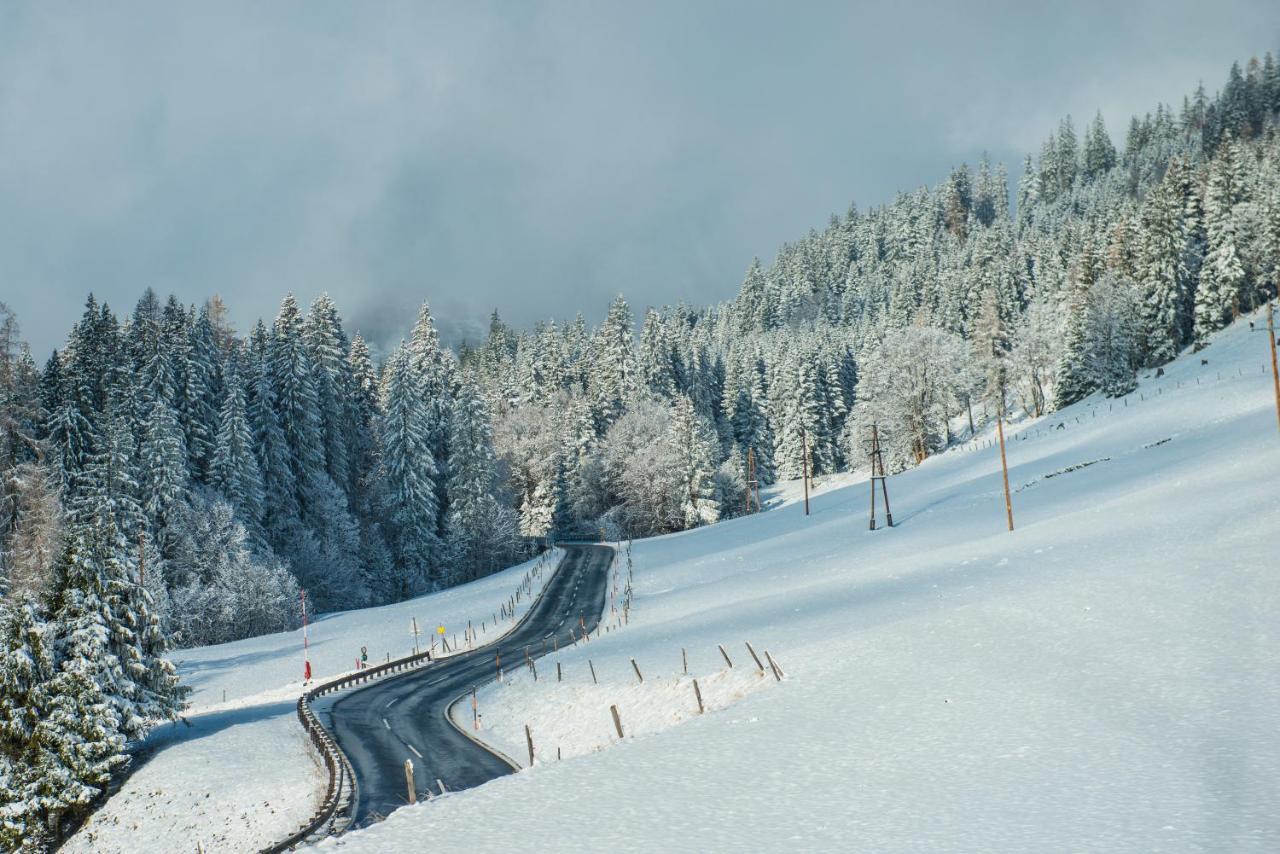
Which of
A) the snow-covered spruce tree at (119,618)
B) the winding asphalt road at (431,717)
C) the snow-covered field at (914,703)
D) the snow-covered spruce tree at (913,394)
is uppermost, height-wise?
the snow-covered spruce tree at (913,394)

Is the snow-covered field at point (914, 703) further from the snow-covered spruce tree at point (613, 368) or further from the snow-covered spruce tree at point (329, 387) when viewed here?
the snow-covered spruce tree at point (613, 368)

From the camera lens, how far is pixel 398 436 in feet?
264

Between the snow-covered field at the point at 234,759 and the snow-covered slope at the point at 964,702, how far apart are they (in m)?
8.39

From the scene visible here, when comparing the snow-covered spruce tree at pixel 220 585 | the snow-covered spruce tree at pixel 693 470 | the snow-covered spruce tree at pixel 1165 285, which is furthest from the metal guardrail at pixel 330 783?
the snow-covered spruce tree at pixel 1165 285

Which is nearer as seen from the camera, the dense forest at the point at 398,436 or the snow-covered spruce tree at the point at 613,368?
the dense forest at the point at 398,436

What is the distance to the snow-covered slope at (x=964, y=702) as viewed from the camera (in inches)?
559

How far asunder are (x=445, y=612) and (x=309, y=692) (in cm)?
1893

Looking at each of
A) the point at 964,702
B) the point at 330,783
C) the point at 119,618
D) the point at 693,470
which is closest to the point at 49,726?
the point at 119,618

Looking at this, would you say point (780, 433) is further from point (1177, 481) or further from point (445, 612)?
point (1177, 481)

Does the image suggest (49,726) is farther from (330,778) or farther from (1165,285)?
(1165,285)

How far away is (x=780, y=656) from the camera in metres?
28.9

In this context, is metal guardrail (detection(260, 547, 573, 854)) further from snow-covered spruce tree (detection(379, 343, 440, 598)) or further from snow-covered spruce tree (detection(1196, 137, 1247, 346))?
snow-covered spruce tree (detection(1196, 137, 1247, 346))

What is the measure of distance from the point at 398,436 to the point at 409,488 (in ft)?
16.8

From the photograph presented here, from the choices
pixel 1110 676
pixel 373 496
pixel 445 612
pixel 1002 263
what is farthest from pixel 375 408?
pixel 1002 263
